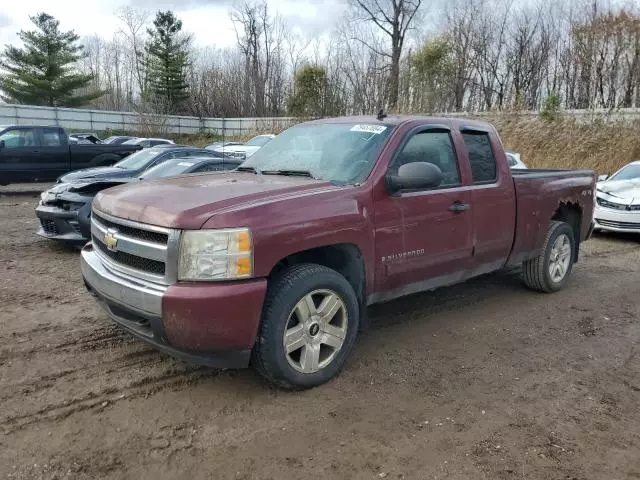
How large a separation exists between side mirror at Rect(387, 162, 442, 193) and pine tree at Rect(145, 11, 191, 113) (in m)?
39.2

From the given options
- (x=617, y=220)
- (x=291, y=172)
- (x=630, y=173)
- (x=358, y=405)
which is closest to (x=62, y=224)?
(x=291, y=172)

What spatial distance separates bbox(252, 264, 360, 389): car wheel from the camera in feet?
11.1

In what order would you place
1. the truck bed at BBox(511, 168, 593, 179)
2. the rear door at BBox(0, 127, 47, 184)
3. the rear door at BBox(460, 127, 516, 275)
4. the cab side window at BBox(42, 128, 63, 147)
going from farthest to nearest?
1. the cab side window at BBox(42, 128, 63, 147)
2. the rear door at BBox(0, 127, 47, 184)
3. the truck bed at BBox(511, 168, 593, 179)
4. the rear door at BBox(460, 127, 516, 275)

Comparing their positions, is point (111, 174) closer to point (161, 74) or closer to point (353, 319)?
point (353, 319)

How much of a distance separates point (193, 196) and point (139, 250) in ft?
1.56

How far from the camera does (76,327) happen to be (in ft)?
15.4

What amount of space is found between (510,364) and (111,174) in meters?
7.96

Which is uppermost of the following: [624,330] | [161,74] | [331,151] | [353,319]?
[161,74]

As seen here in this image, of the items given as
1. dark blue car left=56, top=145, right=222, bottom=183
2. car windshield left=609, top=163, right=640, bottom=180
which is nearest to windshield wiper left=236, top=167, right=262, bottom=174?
dark blue car left=56, top=145, right=222, bottom=183

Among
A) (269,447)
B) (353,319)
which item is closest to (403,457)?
(269,447)

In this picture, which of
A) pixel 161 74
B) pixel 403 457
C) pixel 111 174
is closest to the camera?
Answer: pixel 403 457

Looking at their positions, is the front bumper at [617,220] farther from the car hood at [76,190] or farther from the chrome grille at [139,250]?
the chrome grille at [139,250]

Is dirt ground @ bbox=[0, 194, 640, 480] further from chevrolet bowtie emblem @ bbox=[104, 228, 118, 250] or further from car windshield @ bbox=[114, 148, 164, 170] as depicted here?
car windshield @ bbox=[114, 148, 164, 170]

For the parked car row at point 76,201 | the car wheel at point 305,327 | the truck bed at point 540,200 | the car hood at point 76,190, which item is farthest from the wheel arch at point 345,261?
the car hood at point 76,190
